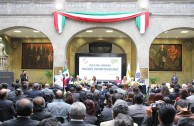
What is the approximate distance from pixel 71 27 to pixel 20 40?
8.92 meters

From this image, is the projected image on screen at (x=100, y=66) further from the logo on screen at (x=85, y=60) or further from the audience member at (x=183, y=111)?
the audience member at (x=183, y=111)

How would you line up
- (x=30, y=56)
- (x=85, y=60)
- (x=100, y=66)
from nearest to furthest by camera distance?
1. (x=100, y=66)
2. (x=85, y=60)
3. (x=30, y=56)

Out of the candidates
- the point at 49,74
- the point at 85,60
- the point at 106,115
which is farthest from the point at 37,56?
the point at 106,115

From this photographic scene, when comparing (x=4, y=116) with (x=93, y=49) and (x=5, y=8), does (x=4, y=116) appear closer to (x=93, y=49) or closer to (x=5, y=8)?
(x=5, y=8)

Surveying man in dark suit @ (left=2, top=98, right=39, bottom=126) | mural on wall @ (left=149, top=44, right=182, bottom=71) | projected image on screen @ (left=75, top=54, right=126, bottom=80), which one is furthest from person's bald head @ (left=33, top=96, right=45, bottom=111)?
mural on wall @ (left=149, top=44, right=182, bottom=71)

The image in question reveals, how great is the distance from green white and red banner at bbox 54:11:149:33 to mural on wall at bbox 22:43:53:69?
314 inches

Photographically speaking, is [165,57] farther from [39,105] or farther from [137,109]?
[39,105]

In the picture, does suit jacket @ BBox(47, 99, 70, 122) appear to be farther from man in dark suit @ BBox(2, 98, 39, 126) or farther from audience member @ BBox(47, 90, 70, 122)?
man in dark suit @ BBox(2, 98, 39, 126)

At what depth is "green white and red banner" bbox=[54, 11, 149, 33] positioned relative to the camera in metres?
24.5

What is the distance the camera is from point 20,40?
32.4 m

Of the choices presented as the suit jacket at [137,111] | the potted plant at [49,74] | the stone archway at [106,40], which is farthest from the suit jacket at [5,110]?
the stone archway at [106,40]

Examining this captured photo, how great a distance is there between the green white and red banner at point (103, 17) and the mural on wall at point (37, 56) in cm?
797

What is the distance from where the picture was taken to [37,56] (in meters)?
32.6

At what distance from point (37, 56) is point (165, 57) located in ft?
38.6
